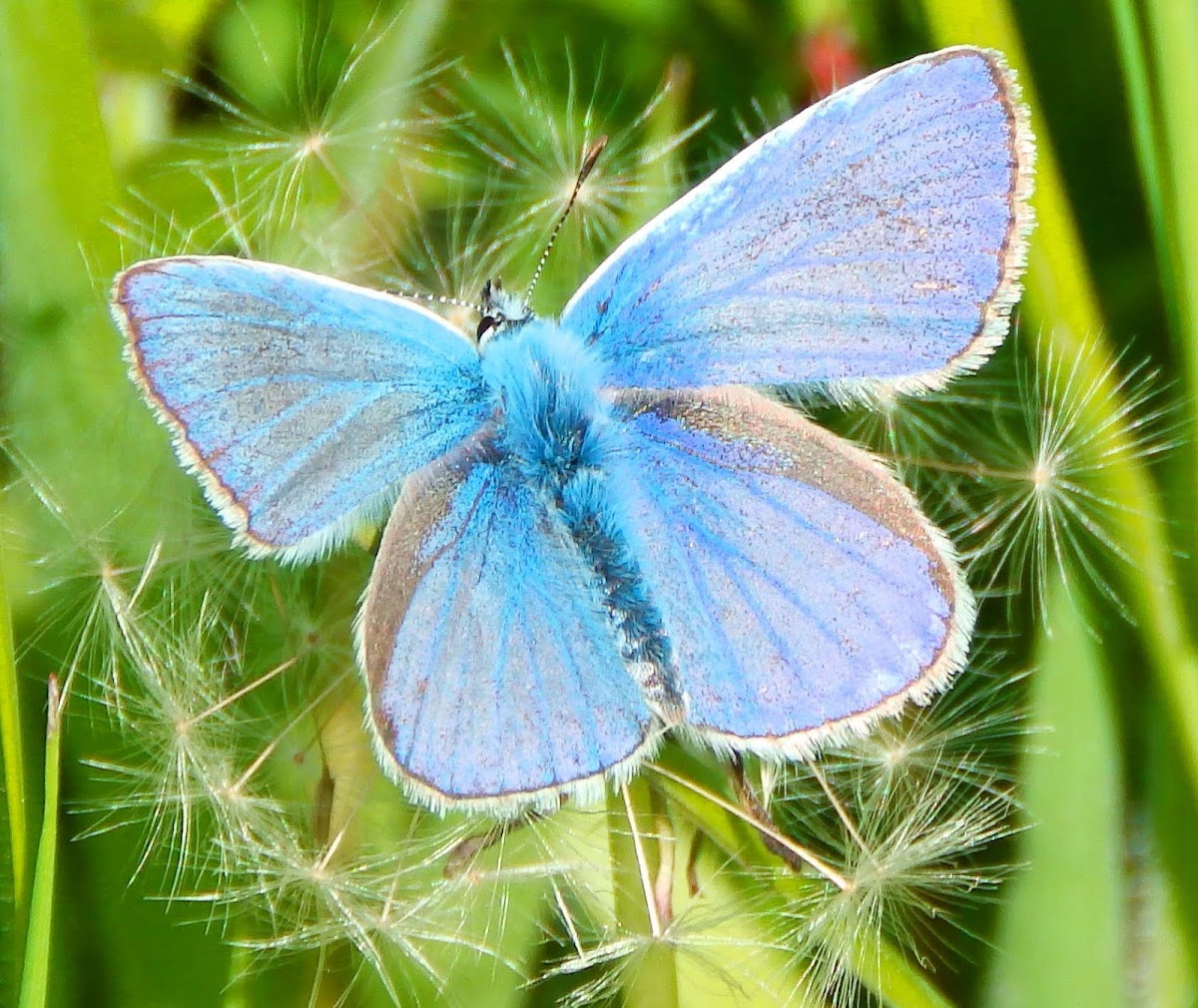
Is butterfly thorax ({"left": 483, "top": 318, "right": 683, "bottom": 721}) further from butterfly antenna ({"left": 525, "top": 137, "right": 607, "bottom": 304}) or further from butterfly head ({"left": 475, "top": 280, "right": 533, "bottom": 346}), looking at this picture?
butterfly antenna ({"left": 525, "top": 137, "right": 607, "bottom": 304})

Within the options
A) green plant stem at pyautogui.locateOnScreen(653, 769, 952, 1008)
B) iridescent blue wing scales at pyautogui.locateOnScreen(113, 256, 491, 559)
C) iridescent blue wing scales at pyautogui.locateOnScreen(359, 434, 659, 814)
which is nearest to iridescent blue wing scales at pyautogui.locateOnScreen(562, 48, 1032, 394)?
iridescent blue wing scales at pyautogui.locateOnScreen(113, 256, 491, 559)

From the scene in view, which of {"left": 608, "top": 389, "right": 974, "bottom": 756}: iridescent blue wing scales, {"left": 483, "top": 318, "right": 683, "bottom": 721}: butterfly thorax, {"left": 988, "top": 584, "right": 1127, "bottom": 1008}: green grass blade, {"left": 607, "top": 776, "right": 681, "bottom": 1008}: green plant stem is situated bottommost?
{"left": 988, "top": 584, "right": 1127, "bottom": 1008}: green grass blade

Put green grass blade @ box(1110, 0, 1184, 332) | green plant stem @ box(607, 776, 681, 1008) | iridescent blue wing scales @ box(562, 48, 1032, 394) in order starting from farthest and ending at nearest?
1. green grass blade @ box(1110, 0, 1184, 332)
2. green plant stem @ box(607, 776, 681, 1008)
3. iridescent blue wing scales @ box(562, 48, 1032, 394)

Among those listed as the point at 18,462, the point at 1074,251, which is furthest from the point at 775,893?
the point at 18,462

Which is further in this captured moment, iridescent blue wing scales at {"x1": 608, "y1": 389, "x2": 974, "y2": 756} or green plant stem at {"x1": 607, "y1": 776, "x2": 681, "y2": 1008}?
A: green plant stem at {"x1": 607, "y1": 776, "x2": 681, "y2": 1008}

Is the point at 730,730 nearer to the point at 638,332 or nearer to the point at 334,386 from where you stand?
the point at 638,332

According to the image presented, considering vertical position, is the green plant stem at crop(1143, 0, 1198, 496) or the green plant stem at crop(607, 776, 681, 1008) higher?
the green plant stem at crop(1143, 0, 1198, 496)

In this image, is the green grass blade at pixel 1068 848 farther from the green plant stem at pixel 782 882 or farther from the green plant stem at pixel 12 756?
the green plant stem at pixel 12 756

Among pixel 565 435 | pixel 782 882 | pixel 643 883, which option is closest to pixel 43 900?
pixel 643 883
